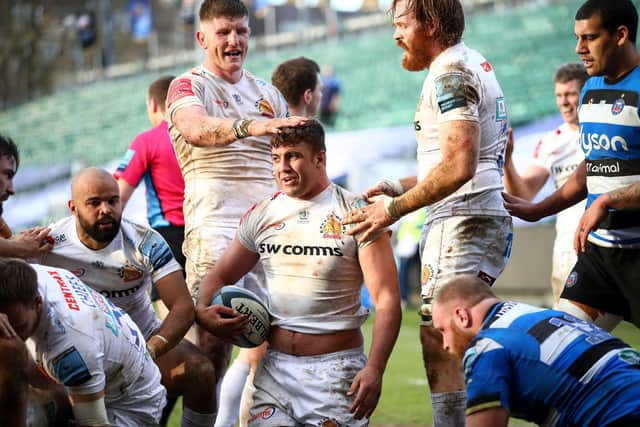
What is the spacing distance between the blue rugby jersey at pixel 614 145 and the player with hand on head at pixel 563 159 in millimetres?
2307

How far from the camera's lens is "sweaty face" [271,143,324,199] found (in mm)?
5016

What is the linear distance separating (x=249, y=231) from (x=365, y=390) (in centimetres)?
112

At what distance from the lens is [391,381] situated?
30.2 ft

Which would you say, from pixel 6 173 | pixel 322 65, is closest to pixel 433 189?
pixel 6 173

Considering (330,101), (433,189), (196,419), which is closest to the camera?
(433,189)

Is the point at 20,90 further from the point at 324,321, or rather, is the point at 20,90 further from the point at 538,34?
the point at 324,321

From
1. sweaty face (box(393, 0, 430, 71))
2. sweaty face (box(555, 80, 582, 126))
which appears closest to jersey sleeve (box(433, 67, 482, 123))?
sweaty face (box(393, 0, 430, 71))

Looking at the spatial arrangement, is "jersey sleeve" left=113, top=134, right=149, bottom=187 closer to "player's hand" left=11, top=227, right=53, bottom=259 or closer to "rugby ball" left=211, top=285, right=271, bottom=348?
"player's hand" left=11, top=227, right=53, bottom=259

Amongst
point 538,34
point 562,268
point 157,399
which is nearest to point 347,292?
point 157,399

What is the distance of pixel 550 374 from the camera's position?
11.9ft

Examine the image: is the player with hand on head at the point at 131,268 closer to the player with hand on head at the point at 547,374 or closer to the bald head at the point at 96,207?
the bald head at the point at 96,207

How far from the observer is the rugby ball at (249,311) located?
16.5 feet

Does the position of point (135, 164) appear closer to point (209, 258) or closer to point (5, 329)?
point (209, 258)

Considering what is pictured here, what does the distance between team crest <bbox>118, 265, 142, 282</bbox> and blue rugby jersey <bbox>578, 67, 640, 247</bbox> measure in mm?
2490
